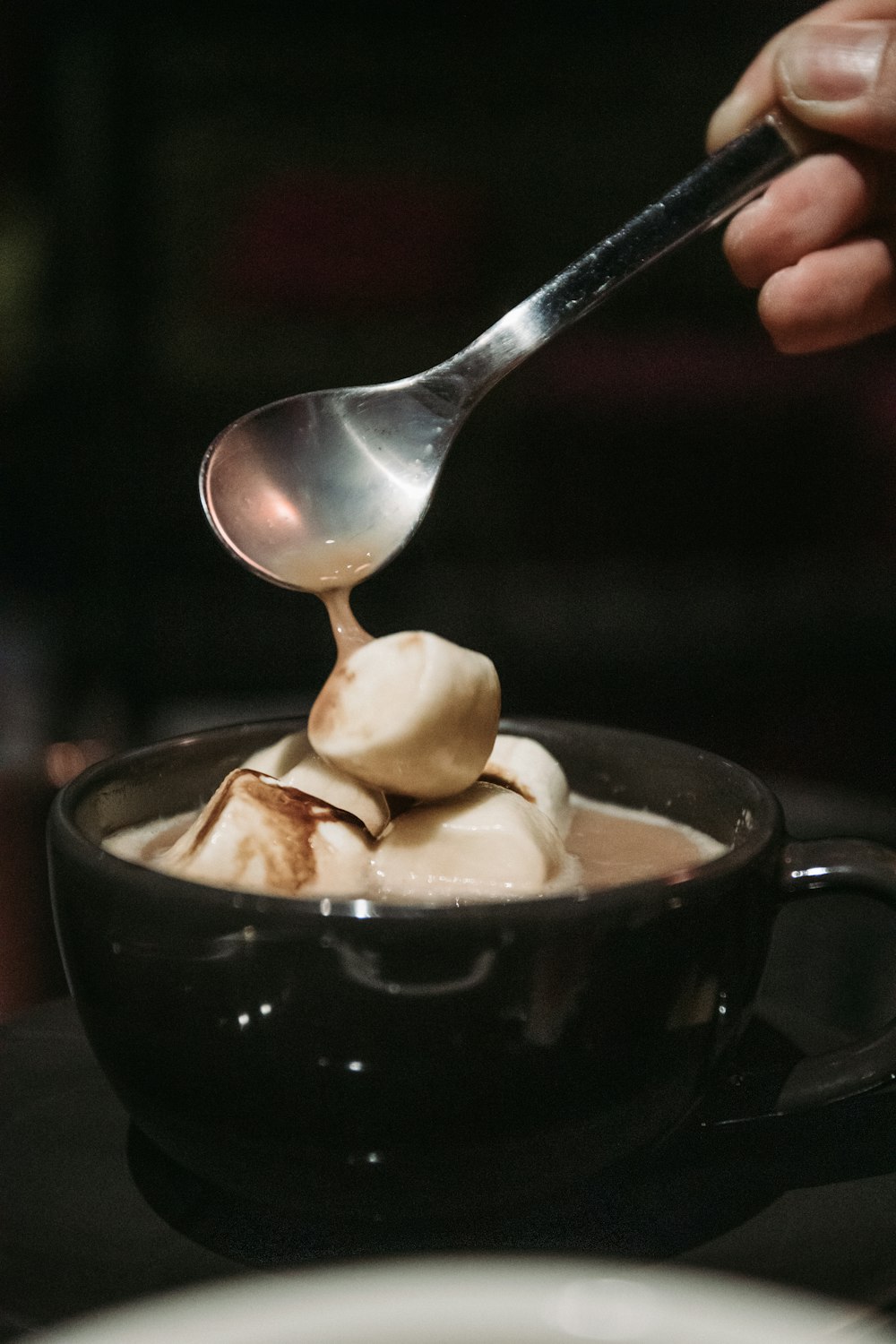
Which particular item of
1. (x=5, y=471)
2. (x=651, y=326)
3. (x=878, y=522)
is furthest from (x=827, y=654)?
(x=5, y=471)

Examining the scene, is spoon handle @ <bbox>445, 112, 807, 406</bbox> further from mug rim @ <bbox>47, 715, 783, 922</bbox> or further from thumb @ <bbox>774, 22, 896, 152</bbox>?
mug rim @ <bbox>47, 715, 783, 922</bbox>

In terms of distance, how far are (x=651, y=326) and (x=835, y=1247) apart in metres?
2.70

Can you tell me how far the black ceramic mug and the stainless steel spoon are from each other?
0.28 m

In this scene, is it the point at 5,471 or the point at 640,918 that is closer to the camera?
the point at 640,918

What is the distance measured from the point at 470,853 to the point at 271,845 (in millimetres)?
84

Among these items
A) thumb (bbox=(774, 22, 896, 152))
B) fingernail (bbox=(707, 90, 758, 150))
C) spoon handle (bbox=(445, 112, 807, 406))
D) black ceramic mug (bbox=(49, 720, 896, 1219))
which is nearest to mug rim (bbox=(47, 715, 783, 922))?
black ceramic mug (bbox=(49, 720, 896, 1219))

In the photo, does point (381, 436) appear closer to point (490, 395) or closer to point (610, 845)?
point (610, 845)

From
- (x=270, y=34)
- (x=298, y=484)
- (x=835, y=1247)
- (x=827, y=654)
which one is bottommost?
(x=827, y=654)

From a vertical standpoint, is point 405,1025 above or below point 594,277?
below

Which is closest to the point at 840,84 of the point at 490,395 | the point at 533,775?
the point at 533,775

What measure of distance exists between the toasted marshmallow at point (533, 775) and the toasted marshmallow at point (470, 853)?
0.15 feet

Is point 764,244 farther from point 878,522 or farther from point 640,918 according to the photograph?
point 878,522

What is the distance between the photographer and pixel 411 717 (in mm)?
589

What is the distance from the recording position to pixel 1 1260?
1.55 ft
